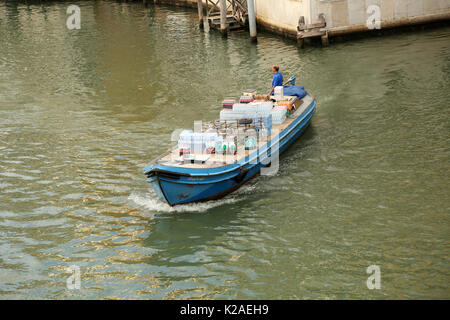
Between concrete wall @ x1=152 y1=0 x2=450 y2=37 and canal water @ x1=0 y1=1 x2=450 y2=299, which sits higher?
concrete wall @ x1=152 y1=0 x2=450 y2=37

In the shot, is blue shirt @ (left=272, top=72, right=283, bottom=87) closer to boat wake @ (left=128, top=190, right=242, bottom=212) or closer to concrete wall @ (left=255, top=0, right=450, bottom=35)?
boat wake @ (left=128, top=190, right=242, bottom=212)

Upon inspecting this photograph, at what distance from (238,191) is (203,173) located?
1589 millimetres

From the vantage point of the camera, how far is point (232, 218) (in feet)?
53.6

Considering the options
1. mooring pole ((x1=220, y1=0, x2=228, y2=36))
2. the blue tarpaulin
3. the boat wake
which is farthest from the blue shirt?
mooring pole ((x1=220, y1=0, x2=228, y2=36))

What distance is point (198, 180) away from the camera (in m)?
16.5

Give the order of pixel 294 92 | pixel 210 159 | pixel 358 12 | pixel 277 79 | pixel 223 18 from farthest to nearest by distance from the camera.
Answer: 1. pixel 223 18
2. pixel 358 12
3. pixel 294 92
4. pixel 277 79
5. pixel 210 159

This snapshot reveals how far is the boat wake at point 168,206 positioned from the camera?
16891mm

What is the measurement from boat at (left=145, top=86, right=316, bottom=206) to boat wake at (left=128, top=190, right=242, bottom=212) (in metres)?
0.14

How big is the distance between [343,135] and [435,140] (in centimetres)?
295

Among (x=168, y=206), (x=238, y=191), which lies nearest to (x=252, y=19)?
(x=238, y=191)

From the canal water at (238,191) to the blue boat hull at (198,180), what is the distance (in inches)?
14.4

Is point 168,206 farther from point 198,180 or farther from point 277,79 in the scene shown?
point 277,79

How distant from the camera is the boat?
16.4m
